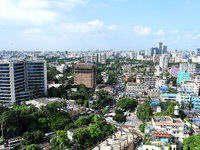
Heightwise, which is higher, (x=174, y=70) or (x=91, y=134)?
(x=174, y=70)

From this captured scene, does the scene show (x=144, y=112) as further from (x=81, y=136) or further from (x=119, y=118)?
(x=81, y=136)

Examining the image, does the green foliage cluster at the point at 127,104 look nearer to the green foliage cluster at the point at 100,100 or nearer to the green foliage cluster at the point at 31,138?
the green foliage cluster at the point at 100,100

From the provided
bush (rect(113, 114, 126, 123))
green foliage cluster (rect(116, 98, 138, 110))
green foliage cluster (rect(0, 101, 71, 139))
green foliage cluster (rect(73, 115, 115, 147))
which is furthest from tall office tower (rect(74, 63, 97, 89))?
green foliage cluster (rect(73, 115, 115, 147))

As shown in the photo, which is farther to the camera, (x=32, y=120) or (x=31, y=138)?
(x=32, y=120)

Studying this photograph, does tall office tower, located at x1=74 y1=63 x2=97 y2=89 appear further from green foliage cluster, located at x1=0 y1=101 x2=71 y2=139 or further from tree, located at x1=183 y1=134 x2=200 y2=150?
tree, located at x1=183 y1=134 x2=200 y2=150

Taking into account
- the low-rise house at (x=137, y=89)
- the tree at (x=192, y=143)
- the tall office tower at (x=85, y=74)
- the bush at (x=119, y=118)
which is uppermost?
the tall office tower at (x=85, y=74)

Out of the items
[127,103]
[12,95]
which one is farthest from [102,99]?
[12,95]

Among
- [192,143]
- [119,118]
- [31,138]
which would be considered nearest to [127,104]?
[119,118]

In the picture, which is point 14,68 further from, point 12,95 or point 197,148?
point 197,148

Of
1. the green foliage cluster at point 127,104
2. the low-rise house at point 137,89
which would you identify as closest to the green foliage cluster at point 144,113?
the green foliage cluster at point 127,104
